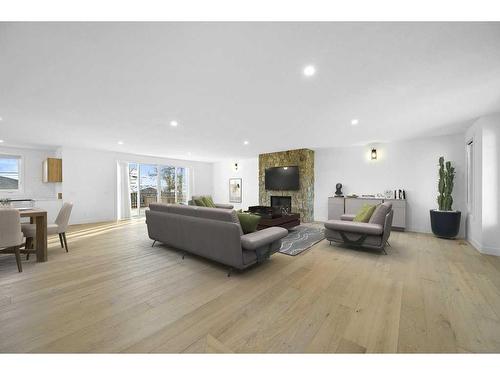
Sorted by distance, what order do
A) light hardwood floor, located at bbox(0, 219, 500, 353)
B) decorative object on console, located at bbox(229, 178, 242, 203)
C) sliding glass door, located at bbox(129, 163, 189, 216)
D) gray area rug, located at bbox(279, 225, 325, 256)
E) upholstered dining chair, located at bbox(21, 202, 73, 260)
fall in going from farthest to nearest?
1. decorative object on console, located at bbox(229, 178, 242, 203)
2. sliding glass door, located at bbox(129, 163, 189, 216)
3. gray area rug, located at bbox(279, 225, 325, 256)
4. upholstered dining chair, located at bbox(21, 202, 73, 260)
5. light hardwood floor, located at bbox(0, 219, 500, 353)

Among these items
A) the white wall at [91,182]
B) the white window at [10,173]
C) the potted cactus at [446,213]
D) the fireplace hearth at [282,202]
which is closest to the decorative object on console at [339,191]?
the fireplace hearth at [282,202]

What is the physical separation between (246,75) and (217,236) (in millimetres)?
2085

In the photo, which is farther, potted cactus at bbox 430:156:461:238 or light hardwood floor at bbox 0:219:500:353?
potted cactus at bbox 430:156:461:238

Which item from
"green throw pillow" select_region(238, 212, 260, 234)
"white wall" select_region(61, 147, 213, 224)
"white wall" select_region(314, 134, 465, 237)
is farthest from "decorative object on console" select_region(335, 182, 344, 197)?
"white wall" select_region(61, 147, 213, 224)

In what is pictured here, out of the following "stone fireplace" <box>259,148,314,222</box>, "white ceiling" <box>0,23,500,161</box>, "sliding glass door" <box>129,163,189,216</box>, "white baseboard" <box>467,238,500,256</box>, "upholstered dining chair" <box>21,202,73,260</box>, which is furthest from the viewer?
"sliding glass door" <box>129,163,189,216</box>

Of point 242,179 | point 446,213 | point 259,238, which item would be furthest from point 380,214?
point 242,179

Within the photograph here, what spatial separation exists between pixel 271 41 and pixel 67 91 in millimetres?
2798

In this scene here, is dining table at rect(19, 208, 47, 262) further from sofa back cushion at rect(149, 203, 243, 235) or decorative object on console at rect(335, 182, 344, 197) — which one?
decorative object on console at rect(335, 182, 344, 197)

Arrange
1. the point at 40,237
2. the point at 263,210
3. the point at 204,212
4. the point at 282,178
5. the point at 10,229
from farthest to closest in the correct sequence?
the point at 282,178
the point at 263,210
the point at 40,237
the point at 204,212
the point at 10,229

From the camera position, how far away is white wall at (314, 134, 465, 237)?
496 centimetres

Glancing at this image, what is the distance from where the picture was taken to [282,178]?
24.5 feet

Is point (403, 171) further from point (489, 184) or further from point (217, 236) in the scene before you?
point (217, 236)

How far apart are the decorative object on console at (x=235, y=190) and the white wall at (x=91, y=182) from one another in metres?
3.85

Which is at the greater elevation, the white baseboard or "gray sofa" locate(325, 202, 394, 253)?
"gray sofa" locate(325, 202, 394, 253)
